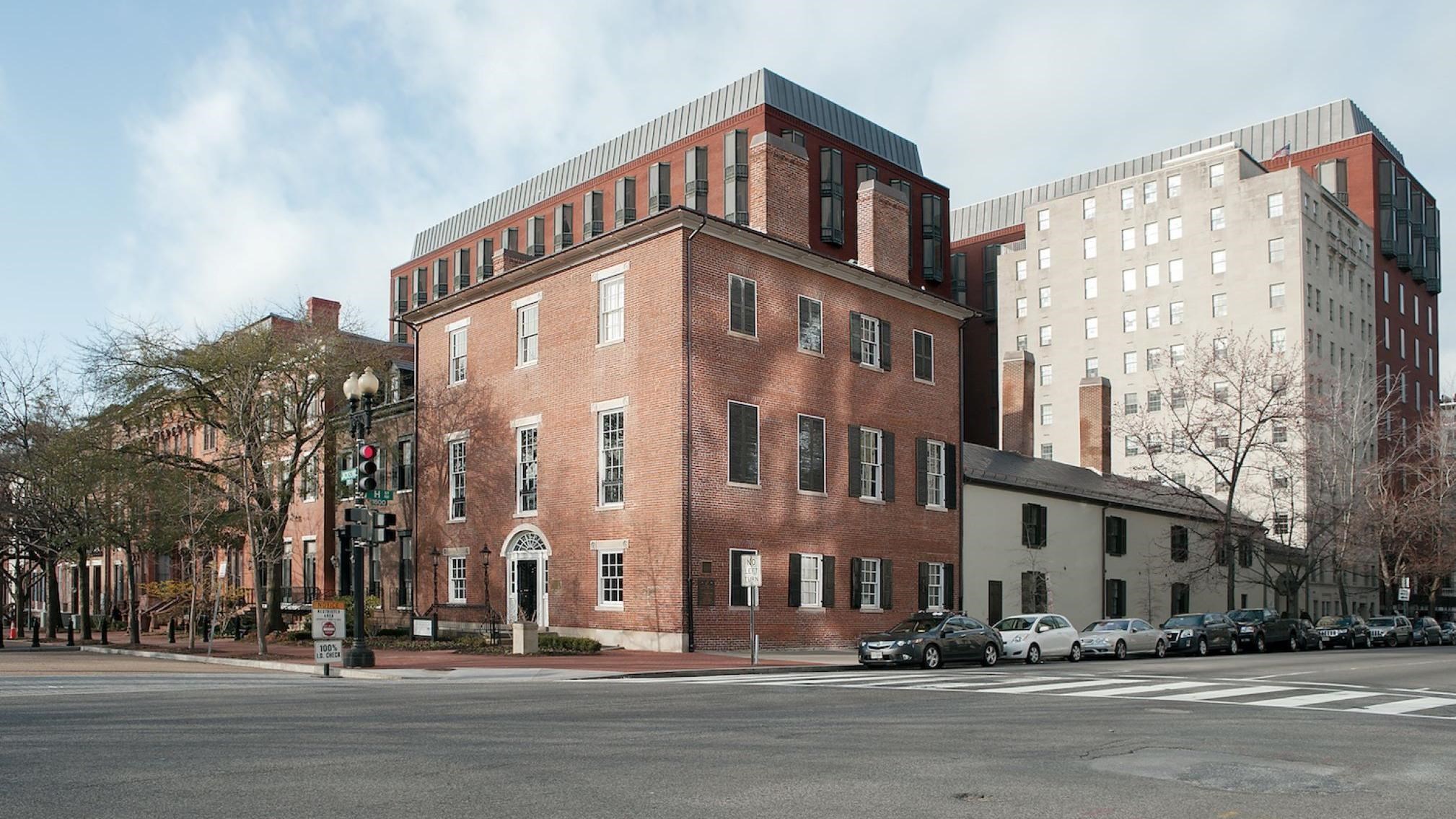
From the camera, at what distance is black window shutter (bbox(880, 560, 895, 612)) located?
36688mm

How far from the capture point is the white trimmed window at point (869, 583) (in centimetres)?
3612

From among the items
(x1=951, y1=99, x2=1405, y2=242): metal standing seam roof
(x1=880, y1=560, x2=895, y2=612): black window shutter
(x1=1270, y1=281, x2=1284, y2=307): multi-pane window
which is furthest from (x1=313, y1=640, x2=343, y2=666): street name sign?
(x1=951, y1=99, x2=1405, y2=242): metal standing seam roof

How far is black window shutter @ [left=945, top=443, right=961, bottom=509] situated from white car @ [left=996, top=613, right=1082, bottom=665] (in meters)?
7.30

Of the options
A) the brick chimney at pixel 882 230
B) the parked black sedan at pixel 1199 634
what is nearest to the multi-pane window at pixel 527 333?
the brick chimney at pixel 882 230

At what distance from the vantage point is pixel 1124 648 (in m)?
35.5

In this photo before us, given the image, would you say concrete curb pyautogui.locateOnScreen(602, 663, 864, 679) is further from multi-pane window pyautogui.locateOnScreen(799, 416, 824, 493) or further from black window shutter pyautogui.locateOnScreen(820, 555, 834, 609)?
multi-pane window pyautogui.locateOnScreen(799, 416, 824, 493)

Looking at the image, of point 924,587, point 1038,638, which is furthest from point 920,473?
point 1038,638

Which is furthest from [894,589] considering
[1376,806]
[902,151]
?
[902,151]

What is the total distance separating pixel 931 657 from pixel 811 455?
28.1ft

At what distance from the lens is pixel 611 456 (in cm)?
3334

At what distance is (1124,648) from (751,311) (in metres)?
14.6

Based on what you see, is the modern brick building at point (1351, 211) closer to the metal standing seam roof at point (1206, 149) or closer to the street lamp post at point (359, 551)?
the metal standing seam roof at point (1206, 149)

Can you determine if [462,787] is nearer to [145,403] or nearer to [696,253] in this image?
[696,253]

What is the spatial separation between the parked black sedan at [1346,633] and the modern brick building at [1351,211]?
98.3 ft
